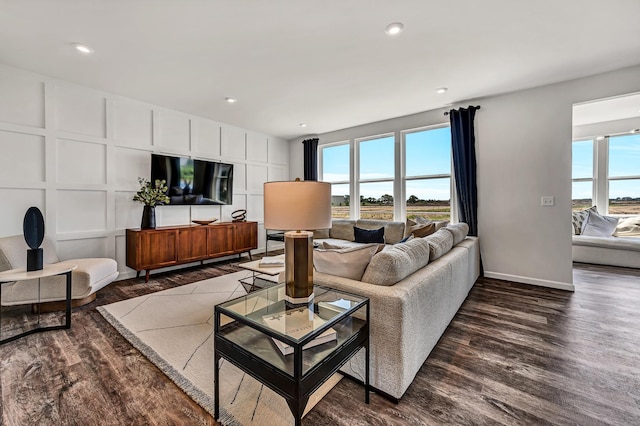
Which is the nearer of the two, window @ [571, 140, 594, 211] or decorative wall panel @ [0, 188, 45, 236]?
decorative wall panel @ [0, 188, 45, 236]

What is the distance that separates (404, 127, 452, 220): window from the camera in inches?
174

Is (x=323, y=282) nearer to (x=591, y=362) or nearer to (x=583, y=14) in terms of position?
(x=591, y=362)

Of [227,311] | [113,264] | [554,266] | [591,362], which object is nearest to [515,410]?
[591,362]

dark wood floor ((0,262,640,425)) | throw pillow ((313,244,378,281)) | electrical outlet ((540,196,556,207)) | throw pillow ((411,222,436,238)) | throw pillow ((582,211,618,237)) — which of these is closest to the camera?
dark wood floor ((0,262,640,425))

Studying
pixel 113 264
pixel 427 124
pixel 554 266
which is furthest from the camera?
pixel 427 124

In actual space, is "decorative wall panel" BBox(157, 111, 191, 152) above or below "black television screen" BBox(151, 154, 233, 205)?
above

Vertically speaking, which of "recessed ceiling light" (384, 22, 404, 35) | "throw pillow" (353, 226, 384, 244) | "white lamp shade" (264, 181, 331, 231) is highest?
"recessed ceiling light" (384, 22, 404, 35)

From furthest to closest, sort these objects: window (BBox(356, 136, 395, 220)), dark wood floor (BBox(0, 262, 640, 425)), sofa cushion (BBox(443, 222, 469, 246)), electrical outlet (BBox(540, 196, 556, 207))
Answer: window (BBox(356, 136, 395, 220))
electrical outlet (BBox(540, 196, 556, 207))
sofa cushion (BBox(443, 222, 469, 246))
dark wood floor (BBox(0, 262, 640, 425))

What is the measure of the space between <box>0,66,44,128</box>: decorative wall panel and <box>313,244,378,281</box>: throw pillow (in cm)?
385

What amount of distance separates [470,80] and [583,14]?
1183 millimetres

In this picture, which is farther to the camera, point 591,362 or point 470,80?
point 470,80

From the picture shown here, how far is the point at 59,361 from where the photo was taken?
6.16ft

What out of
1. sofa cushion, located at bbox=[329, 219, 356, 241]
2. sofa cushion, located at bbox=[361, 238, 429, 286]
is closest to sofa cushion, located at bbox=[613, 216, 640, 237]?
sofa cushion, located at bbox=[329, 219, 356, 241]

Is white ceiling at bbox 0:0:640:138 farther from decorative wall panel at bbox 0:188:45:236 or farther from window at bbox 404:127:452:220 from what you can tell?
decorative wall panel at bbox 0:188:45:236
